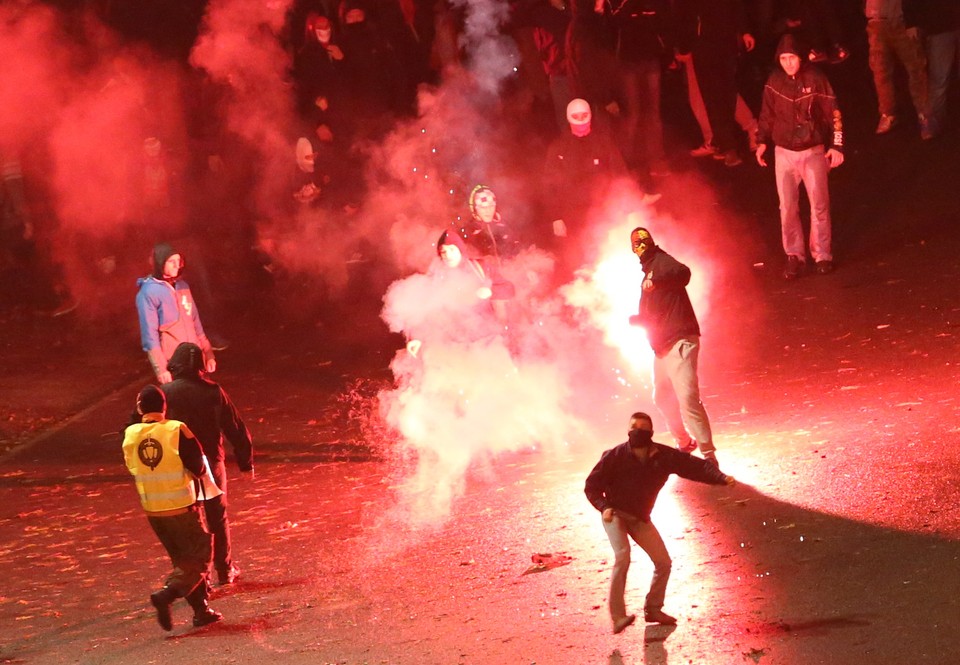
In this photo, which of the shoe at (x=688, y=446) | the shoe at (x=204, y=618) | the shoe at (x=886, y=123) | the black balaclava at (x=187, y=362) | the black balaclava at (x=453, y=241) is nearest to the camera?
the shoe at (x=204, y=618)

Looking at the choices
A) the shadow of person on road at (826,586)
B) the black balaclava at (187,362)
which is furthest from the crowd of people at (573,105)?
the shadow of person on road at (826,586)

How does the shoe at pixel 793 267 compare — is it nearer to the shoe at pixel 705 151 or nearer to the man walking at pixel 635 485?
the shoe at pixel 705 151

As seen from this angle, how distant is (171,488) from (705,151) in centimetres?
1060

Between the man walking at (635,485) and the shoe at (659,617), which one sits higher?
the man walking at (635,485)

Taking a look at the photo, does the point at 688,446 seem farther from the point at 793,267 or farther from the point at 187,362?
the point at 793,267

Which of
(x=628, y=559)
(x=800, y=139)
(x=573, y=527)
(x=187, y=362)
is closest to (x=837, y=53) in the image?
(x=800, y=139)

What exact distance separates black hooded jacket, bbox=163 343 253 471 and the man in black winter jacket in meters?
2.83

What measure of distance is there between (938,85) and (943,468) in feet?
28.9

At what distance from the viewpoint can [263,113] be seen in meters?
18.1

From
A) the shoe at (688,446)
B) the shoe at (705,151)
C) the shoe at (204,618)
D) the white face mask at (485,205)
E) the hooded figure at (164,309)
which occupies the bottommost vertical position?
the shoe at (204,618)

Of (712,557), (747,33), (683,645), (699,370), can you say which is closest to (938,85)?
(747,33)

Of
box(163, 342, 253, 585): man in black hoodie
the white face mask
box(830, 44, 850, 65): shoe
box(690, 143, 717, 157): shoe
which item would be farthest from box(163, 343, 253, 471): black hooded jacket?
box(830, 44, 850, 65): shoe

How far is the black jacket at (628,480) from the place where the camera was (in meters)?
7.27

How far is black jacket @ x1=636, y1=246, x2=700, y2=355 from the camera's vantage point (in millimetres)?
9617
